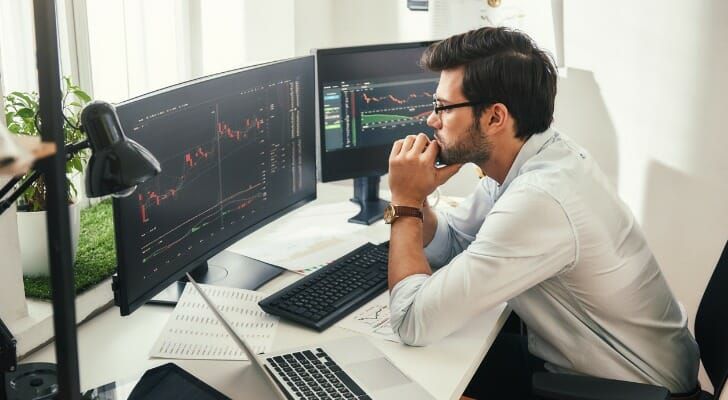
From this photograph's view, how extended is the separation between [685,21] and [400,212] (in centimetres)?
123

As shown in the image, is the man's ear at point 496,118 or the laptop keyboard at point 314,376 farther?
the man's ear at point 496,118

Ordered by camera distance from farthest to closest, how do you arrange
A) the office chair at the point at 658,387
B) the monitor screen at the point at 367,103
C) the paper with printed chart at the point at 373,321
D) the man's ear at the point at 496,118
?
the monitor screen at the point at 367,103 → the man's ear at the point at 496,118 → the paper with printed chart at the point at 373,321 → the office chair at the point at 658,387

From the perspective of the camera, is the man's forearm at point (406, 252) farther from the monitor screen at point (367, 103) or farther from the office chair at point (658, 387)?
the monitor screen at point (367, 103)

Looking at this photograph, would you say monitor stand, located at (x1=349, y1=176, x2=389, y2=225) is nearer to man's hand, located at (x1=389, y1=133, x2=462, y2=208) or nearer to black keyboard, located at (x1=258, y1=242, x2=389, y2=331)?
black keyboard, located at (x1=258, y1=242, x2=389, y2=331)

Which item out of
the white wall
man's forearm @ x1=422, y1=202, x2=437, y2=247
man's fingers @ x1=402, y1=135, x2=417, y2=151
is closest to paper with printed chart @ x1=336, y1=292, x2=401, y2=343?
man's forearm @ x1=422, y1=202, x2=437, y2=247

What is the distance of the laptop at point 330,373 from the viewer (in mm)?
1372

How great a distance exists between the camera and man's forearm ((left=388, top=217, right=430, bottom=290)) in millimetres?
1676

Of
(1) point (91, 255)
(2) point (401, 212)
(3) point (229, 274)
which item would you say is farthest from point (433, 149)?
(1) point (91, 255)

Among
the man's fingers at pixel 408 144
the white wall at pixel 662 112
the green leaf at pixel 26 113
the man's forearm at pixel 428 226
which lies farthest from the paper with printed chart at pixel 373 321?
the white wall at pixel 662 112

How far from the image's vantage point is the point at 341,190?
258 centimetres

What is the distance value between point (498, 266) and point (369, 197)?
93 cm

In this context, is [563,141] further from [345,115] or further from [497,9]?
[497,9]

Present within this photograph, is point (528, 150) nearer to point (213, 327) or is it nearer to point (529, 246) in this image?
point (529, 246)

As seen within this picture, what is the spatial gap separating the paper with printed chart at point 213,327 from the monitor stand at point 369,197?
644 millimetres
